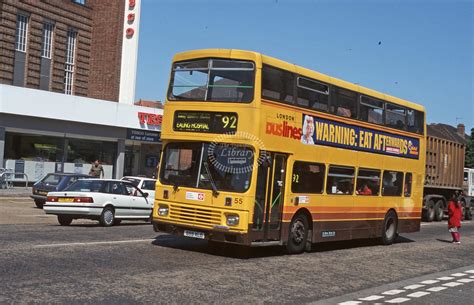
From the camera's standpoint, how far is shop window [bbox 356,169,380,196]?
1570cm

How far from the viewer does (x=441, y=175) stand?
3080 cm

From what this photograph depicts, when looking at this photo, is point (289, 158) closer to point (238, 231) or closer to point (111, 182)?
point (238, 231)

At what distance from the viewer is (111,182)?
1870 centimetres

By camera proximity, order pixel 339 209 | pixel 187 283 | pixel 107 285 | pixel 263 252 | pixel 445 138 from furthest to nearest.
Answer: pixel 445 138, pixel 339 209, pixel 263 252, pixel 187 283, pixel 107 285

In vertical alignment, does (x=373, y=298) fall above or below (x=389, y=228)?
below

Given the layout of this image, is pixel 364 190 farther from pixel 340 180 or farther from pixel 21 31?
pixel 21 31

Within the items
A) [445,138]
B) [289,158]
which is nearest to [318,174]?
[289,158]

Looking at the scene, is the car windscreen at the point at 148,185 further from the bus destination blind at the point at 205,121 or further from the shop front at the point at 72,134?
the shop front at the point at 72,134

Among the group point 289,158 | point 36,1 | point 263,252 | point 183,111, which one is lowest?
point 263,252

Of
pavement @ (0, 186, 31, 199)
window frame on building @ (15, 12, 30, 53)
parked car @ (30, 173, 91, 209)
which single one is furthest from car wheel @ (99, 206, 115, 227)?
window frame on building @ (15, 12, 30, 53)

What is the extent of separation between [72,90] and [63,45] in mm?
3231

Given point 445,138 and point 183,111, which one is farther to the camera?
point 445,138

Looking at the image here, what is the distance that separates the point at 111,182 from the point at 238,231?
7975 mm

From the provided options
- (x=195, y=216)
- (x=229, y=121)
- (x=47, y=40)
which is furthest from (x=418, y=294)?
(x=47, y=40)
